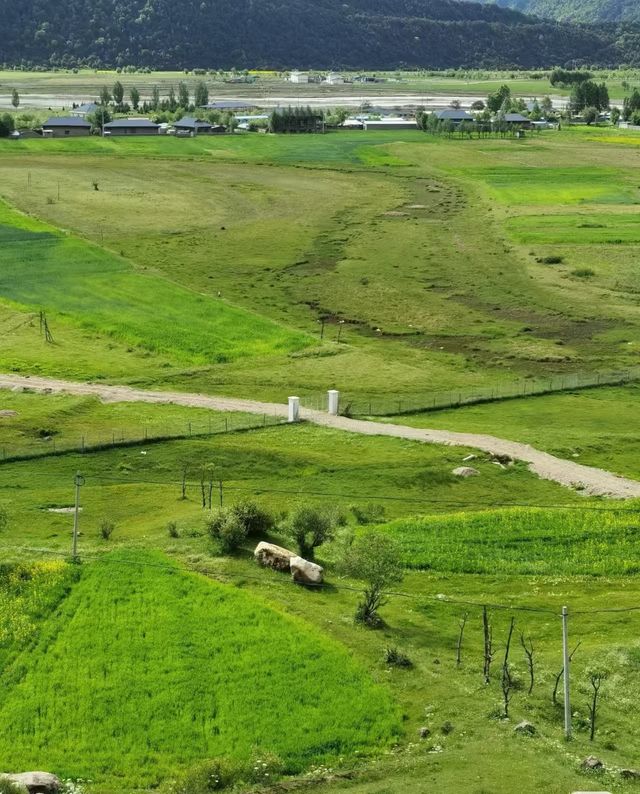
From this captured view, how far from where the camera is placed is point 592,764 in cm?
3006

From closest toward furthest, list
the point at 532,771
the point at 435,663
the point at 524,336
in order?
the point at 532,771 < the point at 435,663 < the point at 524,336

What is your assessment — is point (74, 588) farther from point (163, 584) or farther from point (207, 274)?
point (207, 274)

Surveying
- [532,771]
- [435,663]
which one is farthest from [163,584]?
[532,771]

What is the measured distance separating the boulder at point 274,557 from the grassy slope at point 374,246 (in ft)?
93.8

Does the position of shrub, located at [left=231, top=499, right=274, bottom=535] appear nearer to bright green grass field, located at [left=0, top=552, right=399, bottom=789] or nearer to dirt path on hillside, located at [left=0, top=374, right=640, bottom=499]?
bright green grass field, located at [left=0, top=552, right=399, bottom=789]

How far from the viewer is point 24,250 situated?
108938mm

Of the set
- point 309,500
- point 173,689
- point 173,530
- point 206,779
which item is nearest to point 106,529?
point 173,530

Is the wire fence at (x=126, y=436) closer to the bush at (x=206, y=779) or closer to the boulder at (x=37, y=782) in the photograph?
the boulder at (x=37, y=782)

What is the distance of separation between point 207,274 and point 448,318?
21966 mm

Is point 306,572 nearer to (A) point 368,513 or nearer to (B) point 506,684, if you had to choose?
(A) point 368,513

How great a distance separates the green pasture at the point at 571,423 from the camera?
61.5 metres

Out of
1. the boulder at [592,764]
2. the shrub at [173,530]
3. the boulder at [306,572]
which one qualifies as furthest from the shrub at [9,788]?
the shrub at [173,530]

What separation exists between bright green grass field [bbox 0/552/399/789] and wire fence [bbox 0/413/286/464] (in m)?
19.3

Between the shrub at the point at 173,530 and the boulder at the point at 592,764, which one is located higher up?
the boulder at the point at 592,764
